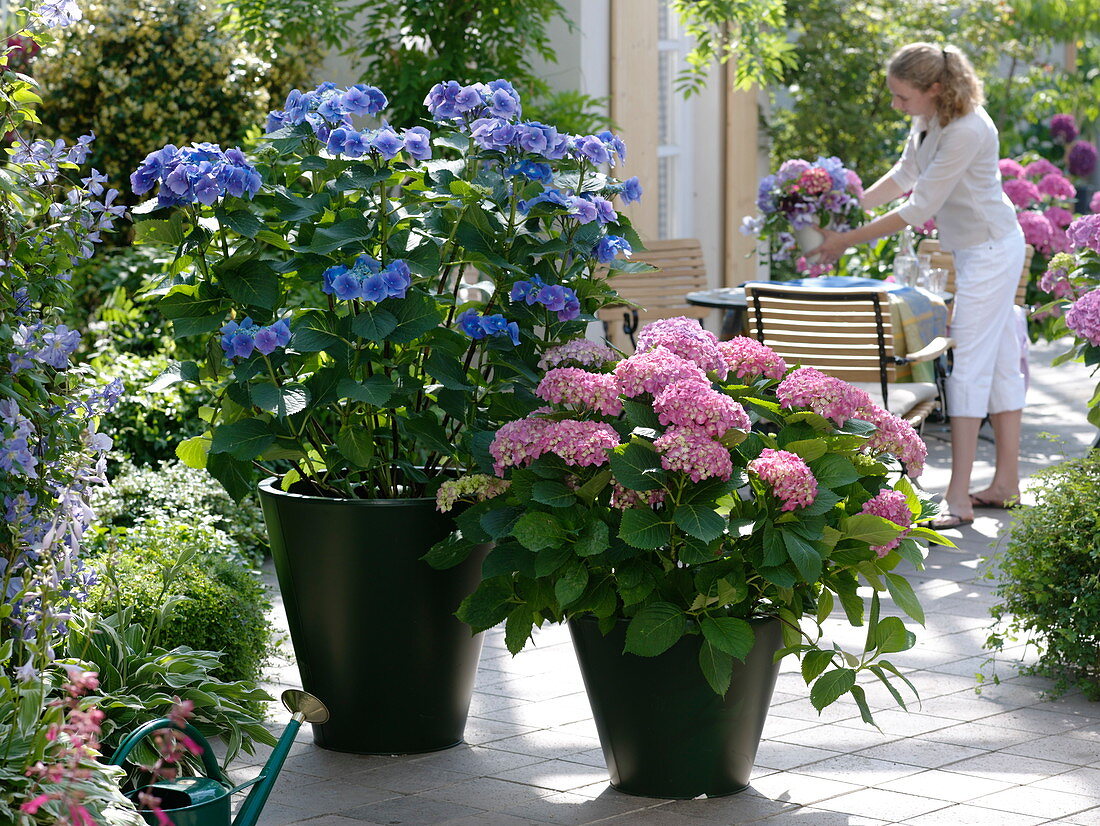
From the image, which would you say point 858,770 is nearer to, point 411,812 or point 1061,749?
point 1061,749

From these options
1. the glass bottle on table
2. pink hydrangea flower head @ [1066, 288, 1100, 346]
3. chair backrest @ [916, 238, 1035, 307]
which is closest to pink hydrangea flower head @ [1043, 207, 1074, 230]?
chair backrest @ [916, 238, 1035, 307]

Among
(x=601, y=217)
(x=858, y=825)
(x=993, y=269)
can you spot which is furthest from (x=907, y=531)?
(x=993, y=269)

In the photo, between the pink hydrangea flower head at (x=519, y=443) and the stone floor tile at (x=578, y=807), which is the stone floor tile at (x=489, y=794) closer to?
the stone floor tile at (x=578, y=807)

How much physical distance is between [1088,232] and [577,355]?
2094mm

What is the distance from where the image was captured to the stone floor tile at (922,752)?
3.47 meters

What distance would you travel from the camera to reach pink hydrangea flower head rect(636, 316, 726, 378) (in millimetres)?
3178

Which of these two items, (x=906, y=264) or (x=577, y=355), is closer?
(x=577, y=355)

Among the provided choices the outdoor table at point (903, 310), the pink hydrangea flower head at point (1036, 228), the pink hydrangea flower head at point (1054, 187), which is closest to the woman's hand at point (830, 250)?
the outdoor table at point (903, 310)

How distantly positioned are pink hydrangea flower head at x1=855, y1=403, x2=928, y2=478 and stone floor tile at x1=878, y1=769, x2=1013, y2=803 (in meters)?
0.71

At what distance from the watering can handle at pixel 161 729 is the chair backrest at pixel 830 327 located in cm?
344

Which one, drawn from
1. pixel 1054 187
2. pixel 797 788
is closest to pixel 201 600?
pixel 797 788

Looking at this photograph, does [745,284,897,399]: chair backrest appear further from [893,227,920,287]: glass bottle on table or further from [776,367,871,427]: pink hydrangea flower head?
[776,367,871,427]: pink hydrangea flower head

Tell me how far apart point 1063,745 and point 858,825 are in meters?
0.78

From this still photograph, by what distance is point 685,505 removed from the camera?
9.71 feet
